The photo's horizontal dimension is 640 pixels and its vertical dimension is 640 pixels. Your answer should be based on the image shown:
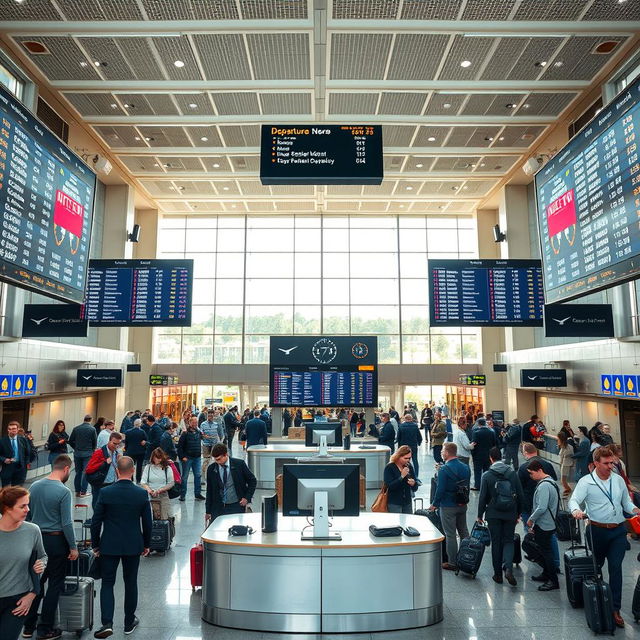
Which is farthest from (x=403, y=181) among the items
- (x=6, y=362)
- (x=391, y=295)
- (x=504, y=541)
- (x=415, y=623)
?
(x=415, y=623)

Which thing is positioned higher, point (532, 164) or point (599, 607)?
point (532, 164)

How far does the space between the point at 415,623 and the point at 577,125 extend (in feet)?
49.1

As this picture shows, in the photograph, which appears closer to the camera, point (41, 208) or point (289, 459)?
point (41, 208)

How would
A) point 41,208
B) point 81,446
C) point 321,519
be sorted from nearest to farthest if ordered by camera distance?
1. point 321,519
2. point 41,208
3. point 81,446

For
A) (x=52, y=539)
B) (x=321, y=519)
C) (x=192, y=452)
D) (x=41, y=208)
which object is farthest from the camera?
(x=192, y=452)

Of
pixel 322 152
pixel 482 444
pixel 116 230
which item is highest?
pixel 116 230

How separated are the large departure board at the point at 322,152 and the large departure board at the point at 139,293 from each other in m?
4.87

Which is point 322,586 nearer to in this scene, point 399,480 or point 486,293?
point 399,480

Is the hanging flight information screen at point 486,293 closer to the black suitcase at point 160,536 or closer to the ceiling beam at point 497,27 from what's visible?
the ceiling beam at point 497,27

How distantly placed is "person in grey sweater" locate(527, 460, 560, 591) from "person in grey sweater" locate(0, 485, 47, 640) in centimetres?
499

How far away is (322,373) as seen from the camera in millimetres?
13703

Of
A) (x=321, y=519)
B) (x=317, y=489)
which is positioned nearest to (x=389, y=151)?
A: (x=317, y=489)

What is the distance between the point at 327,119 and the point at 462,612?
13861mm

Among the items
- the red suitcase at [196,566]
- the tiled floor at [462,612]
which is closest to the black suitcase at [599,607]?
the tiled floor at [462,612]
